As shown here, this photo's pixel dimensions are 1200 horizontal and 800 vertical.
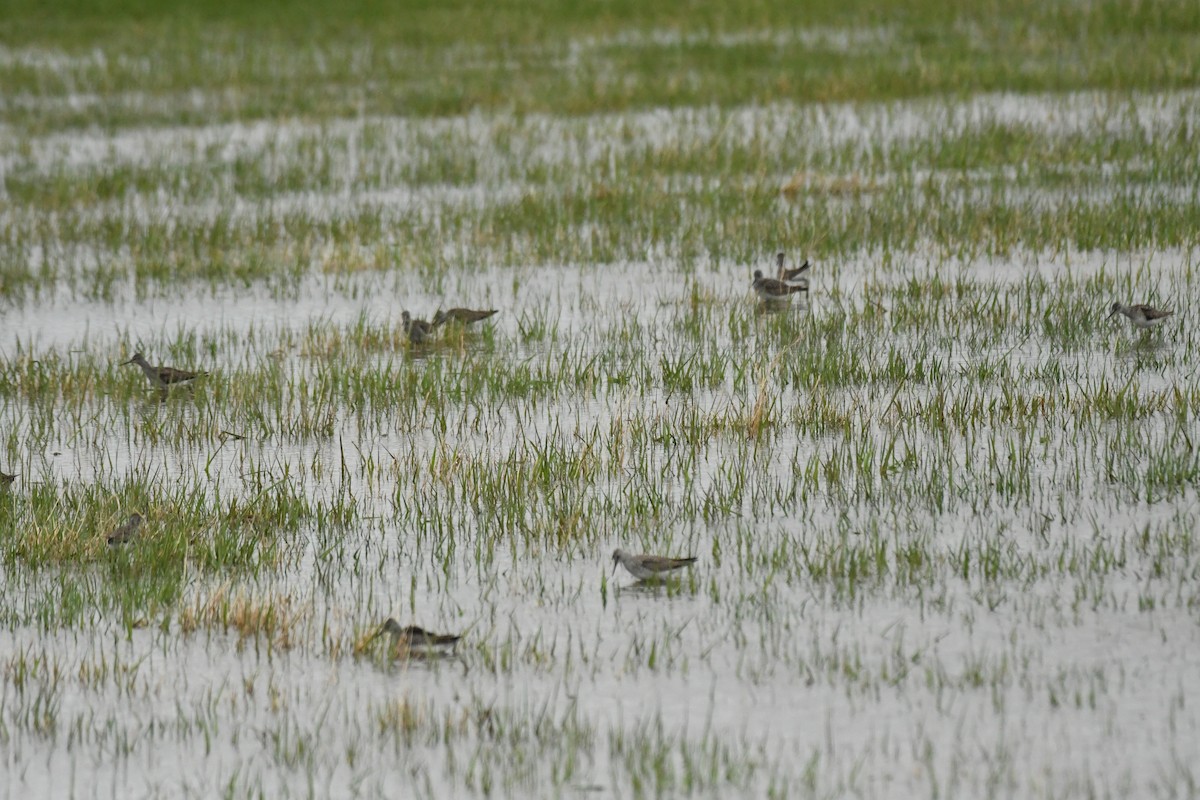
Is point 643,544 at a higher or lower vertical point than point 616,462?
lower

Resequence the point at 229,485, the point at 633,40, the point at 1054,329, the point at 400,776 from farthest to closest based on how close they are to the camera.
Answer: the point at 633,40, the point at 1054,329, the point at 229,485, the point at 400,776

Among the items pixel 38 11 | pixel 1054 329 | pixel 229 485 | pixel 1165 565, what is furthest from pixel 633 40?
pixel 1165 565

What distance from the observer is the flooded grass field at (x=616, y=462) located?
478cm

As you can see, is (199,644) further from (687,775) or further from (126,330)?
(126,330)

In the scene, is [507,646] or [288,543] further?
[288,543]

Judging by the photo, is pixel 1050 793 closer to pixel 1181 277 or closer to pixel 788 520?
pixel 788 520

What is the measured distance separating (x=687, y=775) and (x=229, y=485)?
153 inches

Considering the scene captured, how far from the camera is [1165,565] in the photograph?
5707 mm

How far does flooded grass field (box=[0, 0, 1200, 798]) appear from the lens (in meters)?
4.78

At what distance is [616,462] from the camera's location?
7.30 m

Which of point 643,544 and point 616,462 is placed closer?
point 643,544

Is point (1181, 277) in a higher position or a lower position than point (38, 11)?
lower

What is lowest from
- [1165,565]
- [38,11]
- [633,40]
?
[1165,565]

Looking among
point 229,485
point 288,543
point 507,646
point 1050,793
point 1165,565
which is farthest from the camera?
point 229,485
